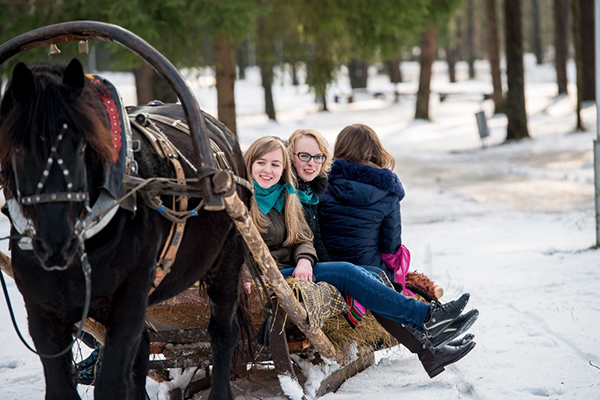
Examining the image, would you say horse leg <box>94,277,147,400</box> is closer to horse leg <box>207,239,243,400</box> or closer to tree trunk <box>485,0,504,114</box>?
horse leg <box>207,239,243,400</box>

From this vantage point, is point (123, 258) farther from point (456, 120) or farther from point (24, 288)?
point (456, 120)

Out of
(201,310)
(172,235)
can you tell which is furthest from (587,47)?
(172,235)

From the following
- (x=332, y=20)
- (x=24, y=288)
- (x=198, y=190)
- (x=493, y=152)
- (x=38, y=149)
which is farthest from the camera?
(x=493, y=152)

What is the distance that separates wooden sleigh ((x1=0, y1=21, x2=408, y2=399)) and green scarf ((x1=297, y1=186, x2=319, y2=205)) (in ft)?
2.47

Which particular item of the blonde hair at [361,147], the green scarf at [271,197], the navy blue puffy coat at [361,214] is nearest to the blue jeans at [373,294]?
the navy blue puffy coat at [361,214]

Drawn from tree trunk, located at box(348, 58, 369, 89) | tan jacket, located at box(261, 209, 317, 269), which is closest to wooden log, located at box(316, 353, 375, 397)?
tan jacket, located at box(261, 209, 317, 269)

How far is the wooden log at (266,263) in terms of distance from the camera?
2754 mm

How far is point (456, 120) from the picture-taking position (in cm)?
2872

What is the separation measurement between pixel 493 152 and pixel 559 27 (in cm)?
1145

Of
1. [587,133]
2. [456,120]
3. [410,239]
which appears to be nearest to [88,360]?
[410,239]

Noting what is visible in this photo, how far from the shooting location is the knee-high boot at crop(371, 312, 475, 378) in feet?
13.5

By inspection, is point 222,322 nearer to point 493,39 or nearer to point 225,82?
point 225,82

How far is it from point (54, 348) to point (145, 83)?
11.9 metres

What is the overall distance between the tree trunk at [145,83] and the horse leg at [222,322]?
10168 mm
